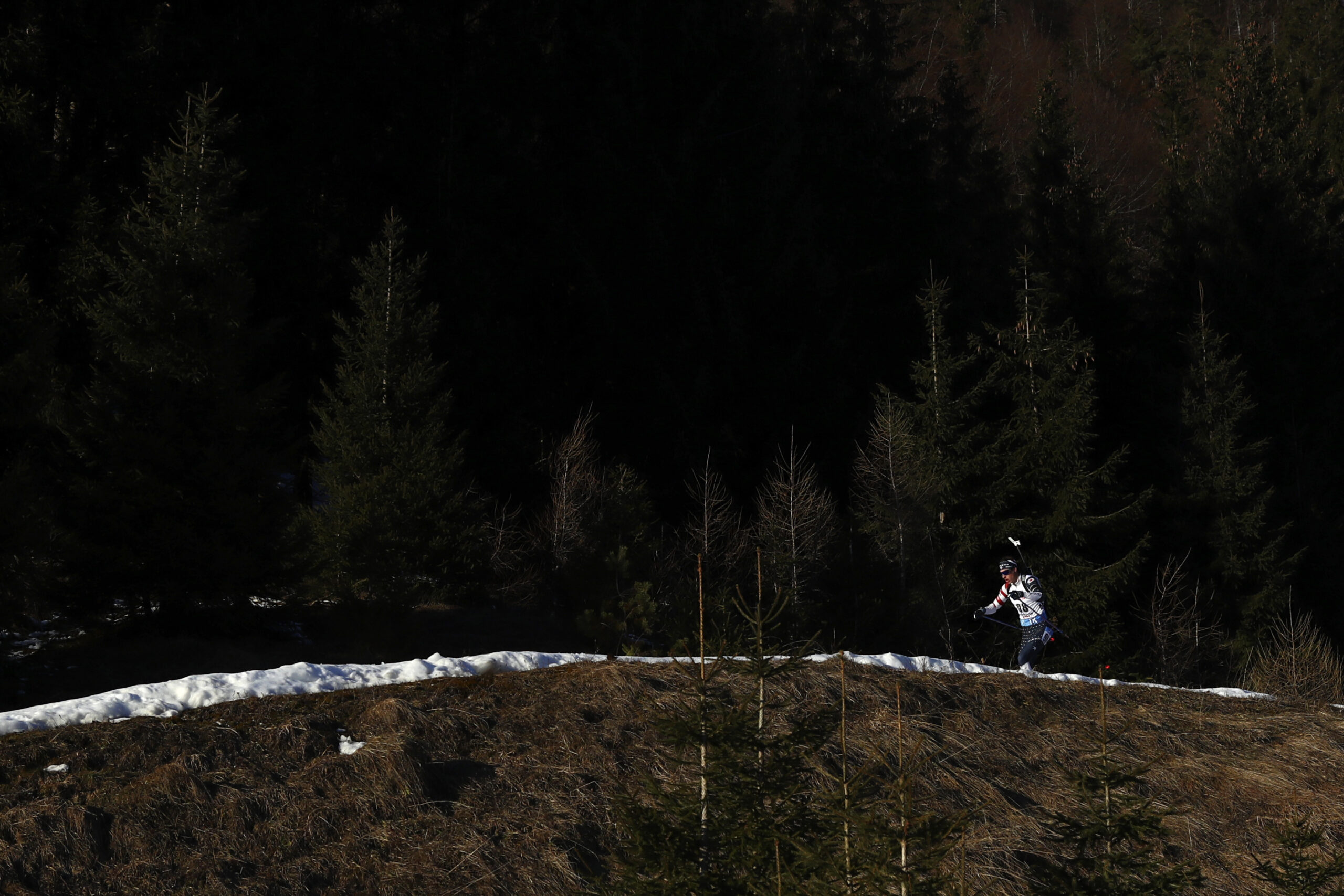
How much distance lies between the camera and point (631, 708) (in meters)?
8.16

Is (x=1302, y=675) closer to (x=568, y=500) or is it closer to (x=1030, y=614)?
(x=1030, y=614)

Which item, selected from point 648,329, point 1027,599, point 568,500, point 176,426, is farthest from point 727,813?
point 648,329

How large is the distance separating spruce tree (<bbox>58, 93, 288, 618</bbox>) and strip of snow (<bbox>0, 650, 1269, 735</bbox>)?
5.86 m

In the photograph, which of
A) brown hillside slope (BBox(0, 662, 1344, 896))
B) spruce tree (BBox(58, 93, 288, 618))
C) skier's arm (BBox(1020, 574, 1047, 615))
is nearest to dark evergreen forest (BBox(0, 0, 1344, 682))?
spruce tree (BBox(58, 93, 288, 618))

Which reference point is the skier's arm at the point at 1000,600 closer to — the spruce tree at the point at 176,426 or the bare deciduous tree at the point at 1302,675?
the bare deciduous tree at the point at 1302,675

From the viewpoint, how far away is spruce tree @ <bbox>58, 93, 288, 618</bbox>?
13.9 m

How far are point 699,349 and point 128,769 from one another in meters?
27.0

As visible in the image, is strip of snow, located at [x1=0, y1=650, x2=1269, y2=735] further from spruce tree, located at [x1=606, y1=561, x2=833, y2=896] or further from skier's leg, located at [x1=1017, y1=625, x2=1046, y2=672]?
skier's leg, located at [x1=1017, y1=625, x2=1046, y2=672]

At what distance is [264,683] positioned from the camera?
7.91m

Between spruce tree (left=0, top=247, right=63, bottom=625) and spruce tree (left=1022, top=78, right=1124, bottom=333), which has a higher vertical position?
spruce tree (left=1022, top=78, right=1124, bottom=333)

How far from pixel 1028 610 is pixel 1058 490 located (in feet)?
56.7

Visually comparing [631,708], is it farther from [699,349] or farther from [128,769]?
[699,349]

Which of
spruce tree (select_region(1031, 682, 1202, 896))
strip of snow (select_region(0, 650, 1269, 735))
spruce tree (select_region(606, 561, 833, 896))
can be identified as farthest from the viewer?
strip of snow (select_region(0, 650, 1269, 735))

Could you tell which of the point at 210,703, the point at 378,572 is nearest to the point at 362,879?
the point at 210,703
